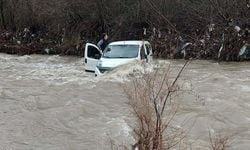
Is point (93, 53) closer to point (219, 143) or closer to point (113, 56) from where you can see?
point (113, 56)

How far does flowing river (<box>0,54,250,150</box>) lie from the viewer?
996cm

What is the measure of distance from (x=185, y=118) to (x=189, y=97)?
7.50 feet

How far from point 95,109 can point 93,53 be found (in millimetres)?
4896

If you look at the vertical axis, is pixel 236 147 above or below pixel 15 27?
below

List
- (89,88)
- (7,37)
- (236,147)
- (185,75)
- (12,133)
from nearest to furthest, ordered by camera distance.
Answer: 1. (236,147)
2. (12,133)
3. (89,88)
4. (185,75)
5. (7,37)

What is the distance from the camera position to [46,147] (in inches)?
377

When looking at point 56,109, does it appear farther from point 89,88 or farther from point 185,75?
point 185,75

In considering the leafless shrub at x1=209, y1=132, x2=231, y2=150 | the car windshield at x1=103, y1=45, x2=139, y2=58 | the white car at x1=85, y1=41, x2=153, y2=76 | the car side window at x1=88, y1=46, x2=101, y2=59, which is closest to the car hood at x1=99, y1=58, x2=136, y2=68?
Answer: the white car at x1=85, y1=41, x2=153, y2=76

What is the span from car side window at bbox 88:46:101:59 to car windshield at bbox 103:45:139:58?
0.93 ft

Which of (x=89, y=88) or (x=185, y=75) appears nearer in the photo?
(x=89, y=88)


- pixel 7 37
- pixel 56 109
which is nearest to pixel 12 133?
pixel 56 109

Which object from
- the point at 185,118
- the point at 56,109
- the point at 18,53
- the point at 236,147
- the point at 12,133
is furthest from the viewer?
the point at 18,53

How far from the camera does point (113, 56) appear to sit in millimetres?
16609

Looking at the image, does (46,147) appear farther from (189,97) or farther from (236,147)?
(189,97)
